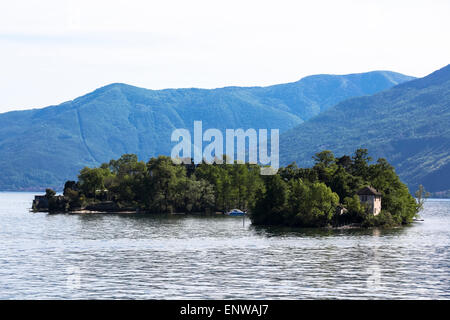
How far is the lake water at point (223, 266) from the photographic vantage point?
179 feet

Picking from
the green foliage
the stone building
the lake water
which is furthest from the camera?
the stone building

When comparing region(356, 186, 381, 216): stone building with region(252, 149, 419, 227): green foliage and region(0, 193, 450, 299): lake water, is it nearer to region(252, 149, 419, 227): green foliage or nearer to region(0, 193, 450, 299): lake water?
region(252, 149, 419, 227): green foliage

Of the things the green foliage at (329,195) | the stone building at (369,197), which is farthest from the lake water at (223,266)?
the stone building at (369,197)

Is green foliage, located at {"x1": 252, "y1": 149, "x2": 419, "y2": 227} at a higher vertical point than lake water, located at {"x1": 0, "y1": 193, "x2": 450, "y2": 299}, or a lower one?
higher

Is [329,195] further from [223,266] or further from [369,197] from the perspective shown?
[223,266]

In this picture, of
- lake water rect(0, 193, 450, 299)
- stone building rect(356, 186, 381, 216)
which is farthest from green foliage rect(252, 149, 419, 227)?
lake water rect(0, 193, 450, 299)

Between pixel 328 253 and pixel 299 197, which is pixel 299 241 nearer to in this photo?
pixel 328 253

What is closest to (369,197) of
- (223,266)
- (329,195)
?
(329,195)

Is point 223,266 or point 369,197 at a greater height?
point 369,197

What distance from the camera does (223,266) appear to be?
72.8 m

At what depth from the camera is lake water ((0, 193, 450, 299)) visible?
54.7m
